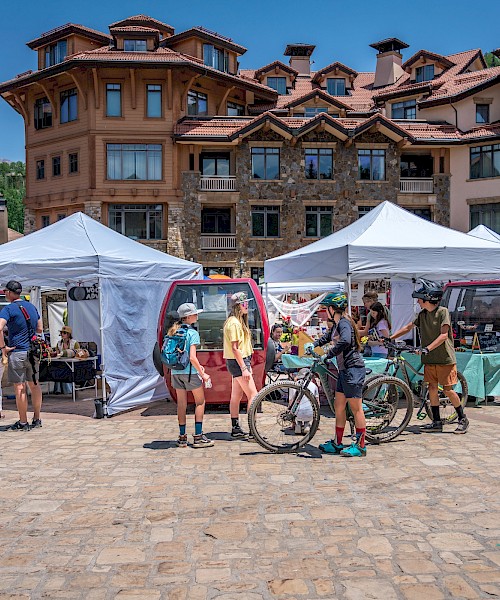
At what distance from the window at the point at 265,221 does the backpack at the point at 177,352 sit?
1081 inches

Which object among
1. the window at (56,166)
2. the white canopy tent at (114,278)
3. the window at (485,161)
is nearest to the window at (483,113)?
the window at (485,161)

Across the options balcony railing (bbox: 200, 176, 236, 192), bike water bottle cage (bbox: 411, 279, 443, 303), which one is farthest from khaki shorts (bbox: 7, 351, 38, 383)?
balcony railing (bbox: 200, 176, 236, 192)

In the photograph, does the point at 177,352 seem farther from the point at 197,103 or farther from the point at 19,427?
the point at 197,103

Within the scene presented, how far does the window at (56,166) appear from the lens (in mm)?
35469

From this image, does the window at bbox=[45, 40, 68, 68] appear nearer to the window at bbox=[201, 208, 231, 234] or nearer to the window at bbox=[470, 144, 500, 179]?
the window at bbox=[201, 208, 231, 234]

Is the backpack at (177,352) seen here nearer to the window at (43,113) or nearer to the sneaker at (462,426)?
the sneaker at (462,426)

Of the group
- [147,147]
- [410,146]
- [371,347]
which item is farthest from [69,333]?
[410,146]

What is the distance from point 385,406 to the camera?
8227mm

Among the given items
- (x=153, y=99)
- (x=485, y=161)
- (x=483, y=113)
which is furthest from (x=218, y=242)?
(x=483, y=113)

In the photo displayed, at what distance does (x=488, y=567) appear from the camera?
4.27 metres

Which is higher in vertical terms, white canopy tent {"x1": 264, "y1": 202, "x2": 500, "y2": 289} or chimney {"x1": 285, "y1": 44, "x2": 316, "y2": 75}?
chimney {"x1": 285, "y1": 44, "x2": 316, "y2": 75}

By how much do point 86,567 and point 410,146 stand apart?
34.8 metres

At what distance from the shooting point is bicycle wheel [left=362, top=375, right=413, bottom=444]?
805cm

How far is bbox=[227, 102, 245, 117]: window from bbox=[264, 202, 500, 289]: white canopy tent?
27.9m
